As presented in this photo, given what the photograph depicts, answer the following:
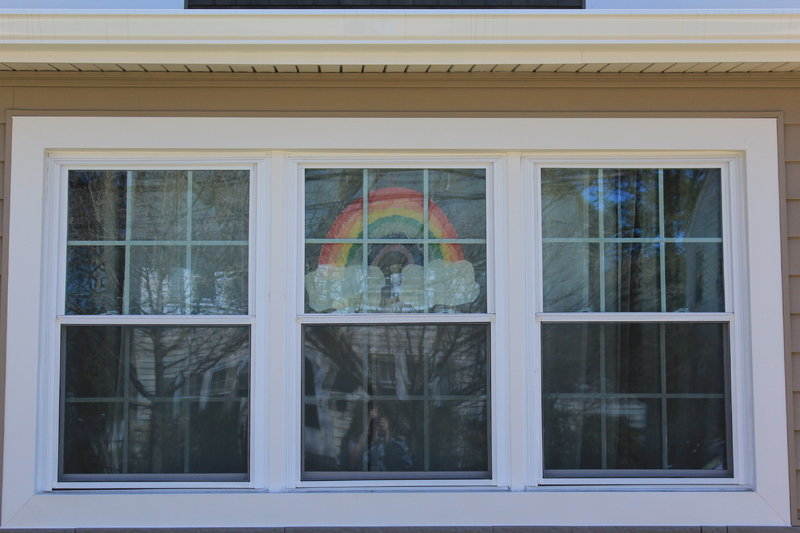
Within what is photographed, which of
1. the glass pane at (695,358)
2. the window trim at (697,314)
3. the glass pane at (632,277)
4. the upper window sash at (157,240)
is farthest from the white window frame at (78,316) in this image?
the glass pane at (695,358)

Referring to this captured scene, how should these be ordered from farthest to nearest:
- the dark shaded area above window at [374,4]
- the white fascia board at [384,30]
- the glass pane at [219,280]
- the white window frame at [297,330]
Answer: the dark shaded area above window at [374,4] < the glass pane at [219,280] < the white window frame at [297,330] < the white fascia board at [384,30]

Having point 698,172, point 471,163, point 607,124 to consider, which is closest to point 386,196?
point 471,163

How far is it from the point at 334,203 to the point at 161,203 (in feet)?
2.56

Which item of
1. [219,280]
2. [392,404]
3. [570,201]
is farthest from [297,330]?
[570,201]

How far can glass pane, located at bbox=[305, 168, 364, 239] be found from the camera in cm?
295

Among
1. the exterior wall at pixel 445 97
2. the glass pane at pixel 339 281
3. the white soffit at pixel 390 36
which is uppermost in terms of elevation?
the white soffit at pixel 390 36

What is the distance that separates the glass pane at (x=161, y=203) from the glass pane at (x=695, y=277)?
7.28ft

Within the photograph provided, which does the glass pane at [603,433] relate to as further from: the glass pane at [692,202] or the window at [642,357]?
the glass pane at [692,202]

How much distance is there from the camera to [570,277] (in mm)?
2963

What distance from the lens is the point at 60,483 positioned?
2.86 meters

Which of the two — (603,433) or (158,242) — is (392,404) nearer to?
(603,433)

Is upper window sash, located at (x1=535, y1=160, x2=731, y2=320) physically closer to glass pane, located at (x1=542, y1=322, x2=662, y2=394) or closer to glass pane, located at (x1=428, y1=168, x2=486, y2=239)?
glass pane, located at (x1=542, y1=322, x2=662, y2=394)

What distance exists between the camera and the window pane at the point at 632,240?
2953 mm

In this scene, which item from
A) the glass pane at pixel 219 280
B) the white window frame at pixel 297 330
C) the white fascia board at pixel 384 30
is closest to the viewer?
the white fascia board at pixel 384 30
